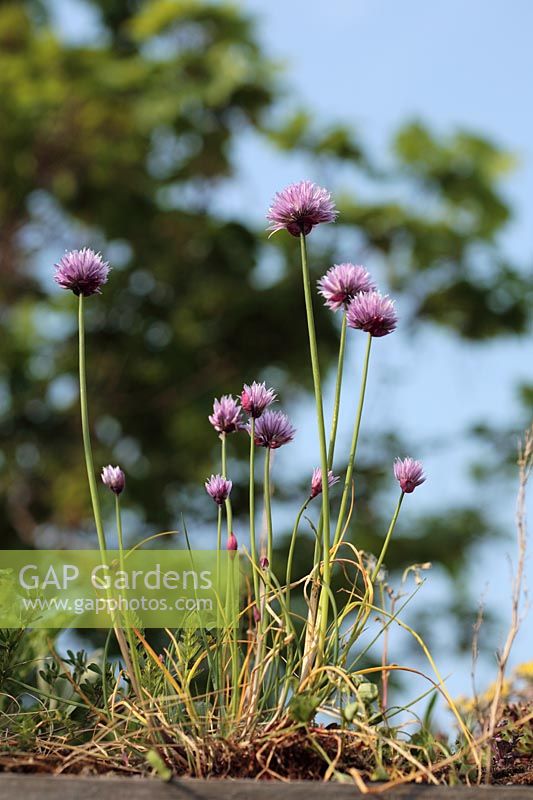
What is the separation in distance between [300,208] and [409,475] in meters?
0.42

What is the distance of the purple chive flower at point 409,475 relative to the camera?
1.39 m

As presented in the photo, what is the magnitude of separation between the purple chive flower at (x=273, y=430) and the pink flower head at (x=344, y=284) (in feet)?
0.63

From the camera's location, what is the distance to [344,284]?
1.38 meters

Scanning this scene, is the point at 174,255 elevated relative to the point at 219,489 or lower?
elevated

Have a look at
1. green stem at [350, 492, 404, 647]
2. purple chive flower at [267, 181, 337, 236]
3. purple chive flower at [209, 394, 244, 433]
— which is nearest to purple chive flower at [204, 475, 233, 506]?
purple chive flower at [209, 394, 244, 433]

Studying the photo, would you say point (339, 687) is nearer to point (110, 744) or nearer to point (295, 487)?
point (110, 744)

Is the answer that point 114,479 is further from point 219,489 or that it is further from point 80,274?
point 80,274

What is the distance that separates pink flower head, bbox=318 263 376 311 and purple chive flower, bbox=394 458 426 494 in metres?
0.26

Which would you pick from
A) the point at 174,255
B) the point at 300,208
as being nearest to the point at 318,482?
the point at 300,208

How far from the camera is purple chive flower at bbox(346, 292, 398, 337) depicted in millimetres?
1316

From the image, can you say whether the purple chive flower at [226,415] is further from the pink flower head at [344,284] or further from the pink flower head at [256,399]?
the pink flower head at [344,284]

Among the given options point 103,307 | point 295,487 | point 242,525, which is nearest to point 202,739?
point 242,525

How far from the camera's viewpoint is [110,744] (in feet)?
4.09

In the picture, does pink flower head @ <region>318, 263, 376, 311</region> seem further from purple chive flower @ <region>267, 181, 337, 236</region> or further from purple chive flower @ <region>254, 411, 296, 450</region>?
purple chive flower @ <region>254, 411, 296, 450</region>
